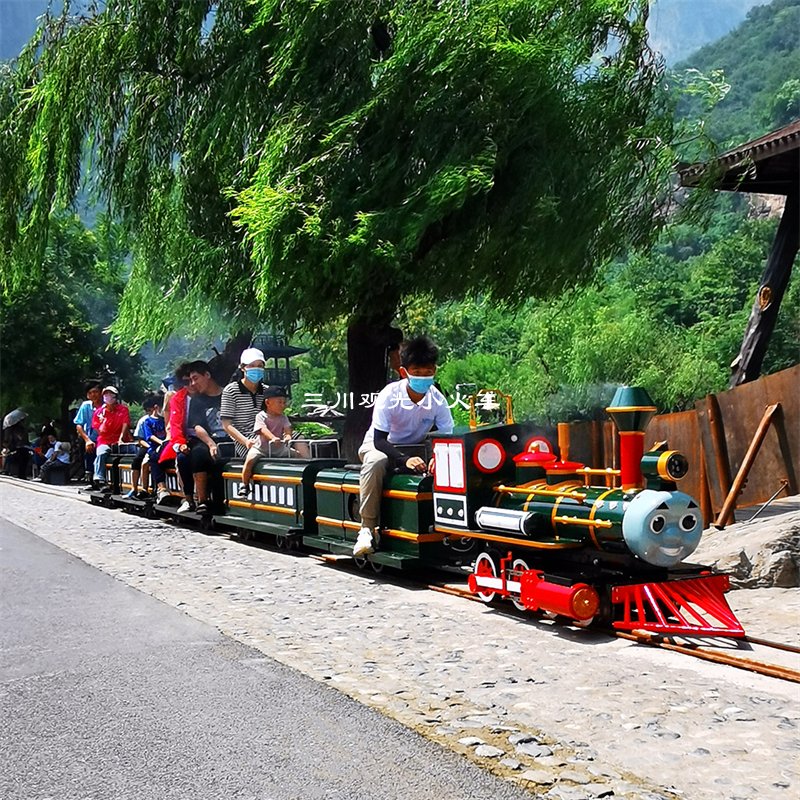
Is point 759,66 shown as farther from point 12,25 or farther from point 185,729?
point 12,25

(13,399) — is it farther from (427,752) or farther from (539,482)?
(427,752)

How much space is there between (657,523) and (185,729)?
9.86 feet

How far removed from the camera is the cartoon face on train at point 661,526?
635 cm

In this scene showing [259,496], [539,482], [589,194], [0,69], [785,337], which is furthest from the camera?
[785,337]

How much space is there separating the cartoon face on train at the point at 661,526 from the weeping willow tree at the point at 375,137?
6.11m

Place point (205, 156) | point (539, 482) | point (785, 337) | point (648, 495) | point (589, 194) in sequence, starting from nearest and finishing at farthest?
point (648, 495) < point (539, 482) < point (589, 194) < point (205, 156) < point (785, 337)

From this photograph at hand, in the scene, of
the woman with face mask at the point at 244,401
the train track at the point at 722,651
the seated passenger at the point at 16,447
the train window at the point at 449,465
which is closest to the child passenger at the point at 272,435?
the woman with face mask at the point at 244,401

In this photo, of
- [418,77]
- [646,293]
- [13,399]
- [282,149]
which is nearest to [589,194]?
[418,77]

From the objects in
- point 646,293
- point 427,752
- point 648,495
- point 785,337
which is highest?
point 646,293

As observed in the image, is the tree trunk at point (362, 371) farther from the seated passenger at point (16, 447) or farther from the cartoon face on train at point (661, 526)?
the seated passenger at point (16, 447)

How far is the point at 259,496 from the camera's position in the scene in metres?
12.1

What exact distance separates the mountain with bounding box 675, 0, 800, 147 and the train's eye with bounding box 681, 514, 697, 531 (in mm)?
70618

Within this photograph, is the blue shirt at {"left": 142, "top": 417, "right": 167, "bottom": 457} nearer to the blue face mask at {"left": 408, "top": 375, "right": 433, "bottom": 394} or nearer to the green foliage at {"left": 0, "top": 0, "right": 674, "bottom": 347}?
the green foliage at {"left": 0, "top": 0, "right": 674, "bottom": 347}

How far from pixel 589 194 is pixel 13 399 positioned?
27667 millimetres
